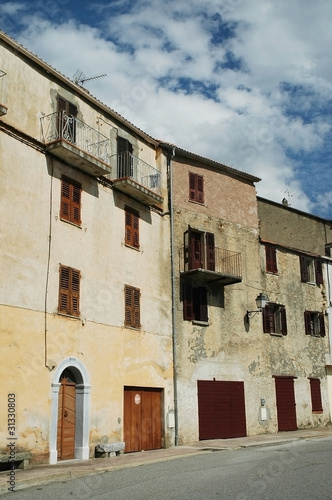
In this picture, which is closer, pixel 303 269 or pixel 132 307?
pixel 132 307

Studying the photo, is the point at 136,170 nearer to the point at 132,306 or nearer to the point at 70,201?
the point at 70,201

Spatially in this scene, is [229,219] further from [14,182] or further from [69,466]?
[69,466]

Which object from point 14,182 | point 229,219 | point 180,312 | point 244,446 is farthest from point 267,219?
point 14,182

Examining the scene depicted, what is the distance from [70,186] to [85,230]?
1.60 m

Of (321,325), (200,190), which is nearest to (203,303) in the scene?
(200,190)

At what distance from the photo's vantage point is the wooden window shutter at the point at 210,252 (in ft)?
84.4

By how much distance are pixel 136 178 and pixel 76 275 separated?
231 inches

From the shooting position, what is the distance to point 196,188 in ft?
87.5

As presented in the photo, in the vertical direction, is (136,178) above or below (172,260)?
above

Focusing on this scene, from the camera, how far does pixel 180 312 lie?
24469 mm

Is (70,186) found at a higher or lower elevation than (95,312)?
higher

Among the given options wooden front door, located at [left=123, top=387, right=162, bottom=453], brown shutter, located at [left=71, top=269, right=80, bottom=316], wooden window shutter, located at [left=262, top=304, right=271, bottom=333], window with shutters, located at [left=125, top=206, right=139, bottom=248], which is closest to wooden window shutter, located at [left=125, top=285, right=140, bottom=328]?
window with shutters, located at [left=125, top=206, right=139, bottom=248]

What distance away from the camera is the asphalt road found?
11312mm

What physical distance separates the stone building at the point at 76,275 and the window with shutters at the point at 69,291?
0.14 feet
